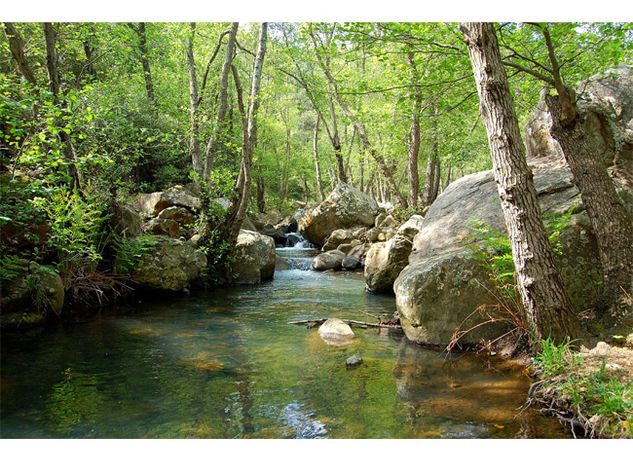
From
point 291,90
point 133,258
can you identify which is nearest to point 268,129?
point 291,90

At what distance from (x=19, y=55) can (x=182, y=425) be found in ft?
23.3

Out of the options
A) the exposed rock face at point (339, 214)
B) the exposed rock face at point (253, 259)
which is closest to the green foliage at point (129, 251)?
the exposed rock face at point (253, 259)

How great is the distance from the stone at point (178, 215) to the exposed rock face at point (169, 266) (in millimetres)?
2036

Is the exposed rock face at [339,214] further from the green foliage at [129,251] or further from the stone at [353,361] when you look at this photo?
the stone at [353,361]

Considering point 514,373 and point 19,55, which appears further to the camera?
point 19,55

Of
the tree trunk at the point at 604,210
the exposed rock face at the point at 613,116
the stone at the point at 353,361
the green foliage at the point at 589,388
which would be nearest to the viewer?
the green foliage at the point at 589,388

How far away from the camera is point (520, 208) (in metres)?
3.88

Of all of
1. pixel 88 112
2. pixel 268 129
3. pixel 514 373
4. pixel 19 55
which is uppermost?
pixel 268 129

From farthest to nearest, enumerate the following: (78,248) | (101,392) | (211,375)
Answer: (78,248), (211,375), (101,392)

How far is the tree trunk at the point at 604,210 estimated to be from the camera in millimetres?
4379

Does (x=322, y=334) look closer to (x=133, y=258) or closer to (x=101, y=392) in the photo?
(x=101, y=392)

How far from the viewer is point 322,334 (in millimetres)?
5871

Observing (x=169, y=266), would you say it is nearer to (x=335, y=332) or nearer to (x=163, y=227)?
(x=163, y=227)

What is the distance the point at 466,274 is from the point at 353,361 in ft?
6.56
